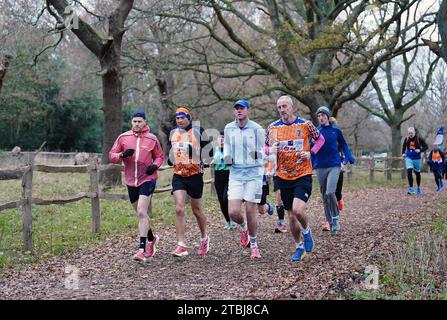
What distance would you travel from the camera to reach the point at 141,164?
708 cm

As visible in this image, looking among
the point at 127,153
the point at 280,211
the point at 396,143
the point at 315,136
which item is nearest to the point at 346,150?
the point at 280,211

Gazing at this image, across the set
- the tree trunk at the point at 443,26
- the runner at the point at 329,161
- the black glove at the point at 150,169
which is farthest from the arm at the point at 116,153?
Result: the tree trunk at the point at 443,26

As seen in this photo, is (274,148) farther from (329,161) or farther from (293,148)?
(329,161)

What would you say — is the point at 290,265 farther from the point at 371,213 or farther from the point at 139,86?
the point at 139,86

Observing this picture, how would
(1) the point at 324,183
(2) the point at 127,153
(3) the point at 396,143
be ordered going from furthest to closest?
(3) the point at 396,143 → (1) the point at 324,183 → (2) the point at 127,153

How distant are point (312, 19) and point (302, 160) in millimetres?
16677

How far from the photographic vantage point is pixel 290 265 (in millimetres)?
6562

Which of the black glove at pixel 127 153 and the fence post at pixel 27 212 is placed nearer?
the black glove at pixel 127 153

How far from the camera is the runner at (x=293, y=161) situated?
679cm

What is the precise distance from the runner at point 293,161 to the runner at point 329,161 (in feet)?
6.17

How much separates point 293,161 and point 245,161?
67cm

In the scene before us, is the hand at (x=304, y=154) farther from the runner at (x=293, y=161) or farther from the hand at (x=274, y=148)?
the hand at (x=274, y=148)
